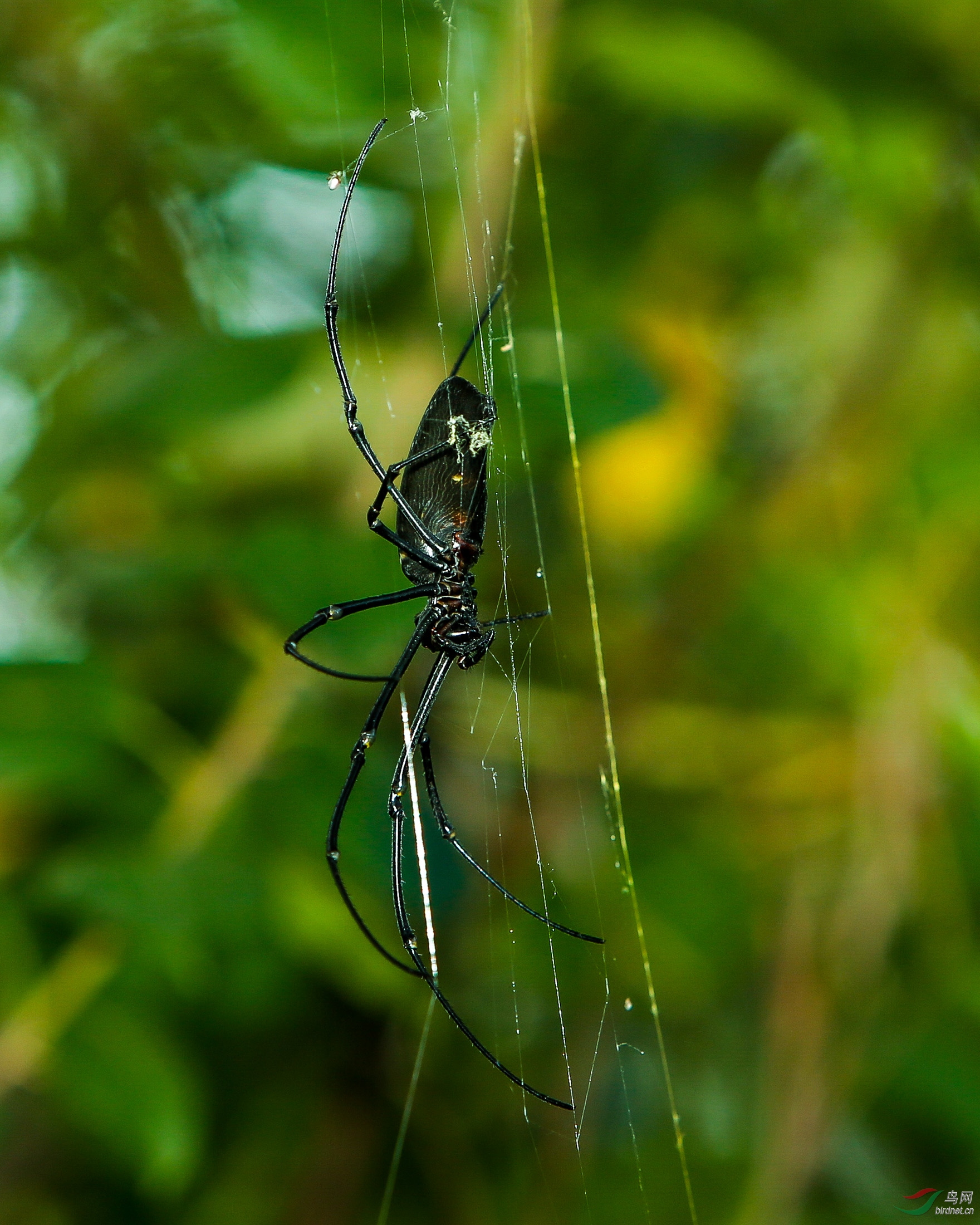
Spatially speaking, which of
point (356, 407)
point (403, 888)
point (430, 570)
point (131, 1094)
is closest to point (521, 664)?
point (430, 570)

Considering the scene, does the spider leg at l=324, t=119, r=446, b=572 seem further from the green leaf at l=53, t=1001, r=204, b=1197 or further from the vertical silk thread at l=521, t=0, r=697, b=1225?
the green leaf at l=53, t=1001, r=204, b=1197

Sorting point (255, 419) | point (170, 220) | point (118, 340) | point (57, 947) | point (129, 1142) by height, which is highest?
point (170, 220)

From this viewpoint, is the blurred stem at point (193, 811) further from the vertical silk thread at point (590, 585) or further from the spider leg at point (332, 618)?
the vertical silk thread at point (590, 585)

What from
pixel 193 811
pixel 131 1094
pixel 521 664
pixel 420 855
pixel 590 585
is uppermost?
pixel 521 664

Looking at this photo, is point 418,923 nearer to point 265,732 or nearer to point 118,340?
point 265,732

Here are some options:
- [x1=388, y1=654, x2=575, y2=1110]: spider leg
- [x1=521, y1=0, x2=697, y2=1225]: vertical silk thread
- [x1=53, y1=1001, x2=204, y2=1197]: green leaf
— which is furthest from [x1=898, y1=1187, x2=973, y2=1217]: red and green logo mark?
[x1=53, y1=1001, x2=204, y2=1197]: green leaf

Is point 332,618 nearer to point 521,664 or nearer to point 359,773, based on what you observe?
point 359,773

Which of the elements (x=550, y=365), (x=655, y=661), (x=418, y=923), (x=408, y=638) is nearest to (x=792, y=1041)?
(x=418, y=923)
